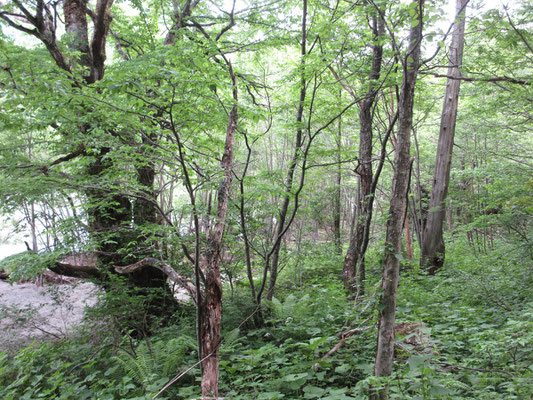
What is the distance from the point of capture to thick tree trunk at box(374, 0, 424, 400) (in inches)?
74.1

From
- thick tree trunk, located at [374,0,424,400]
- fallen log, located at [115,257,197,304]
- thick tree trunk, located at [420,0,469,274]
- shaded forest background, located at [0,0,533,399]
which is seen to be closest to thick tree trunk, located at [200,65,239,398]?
shaded forest background, located at [0,0,533,399]

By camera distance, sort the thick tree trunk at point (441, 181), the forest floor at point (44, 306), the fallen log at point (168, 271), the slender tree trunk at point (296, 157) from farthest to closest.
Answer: the forest floor at point (44, 306) < the thick tree trunk at point (441, 181) < the slender tree trunk at point (296, 157) < the fallen log at point (168, 271)

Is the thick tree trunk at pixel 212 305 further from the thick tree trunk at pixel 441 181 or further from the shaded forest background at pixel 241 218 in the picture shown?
the thick tree trunk at pixel 441 181

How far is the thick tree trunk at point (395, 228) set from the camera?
188cm

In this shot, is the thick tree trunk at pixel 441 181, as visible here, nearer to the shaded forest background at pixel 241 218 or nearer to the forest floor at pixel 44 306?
the shaded forest background at pixel 241 218

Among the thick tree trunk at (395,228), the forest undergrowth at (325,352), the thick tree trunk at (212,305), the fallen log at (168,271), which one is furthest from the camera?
the fallen log at (168,271)

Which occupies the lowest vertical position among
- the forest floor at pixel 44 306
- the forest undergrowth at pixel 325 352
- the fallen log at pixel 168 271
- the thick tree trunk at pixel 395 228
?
the forest floor at pixel 44 306

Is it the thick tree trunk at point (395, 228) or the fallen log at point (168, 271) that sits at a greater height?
the thick tree trunk at point (395, 228)

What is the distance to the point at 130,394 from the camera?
3.23m

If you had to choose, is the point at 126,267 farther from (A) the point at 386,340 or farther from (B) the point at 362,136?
(B) the point at 362,136

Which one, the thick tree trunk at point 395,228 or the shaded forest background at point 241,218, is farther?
the shaded forest background at point 241,218

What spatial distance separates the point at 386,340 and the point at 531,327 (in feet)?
4.45

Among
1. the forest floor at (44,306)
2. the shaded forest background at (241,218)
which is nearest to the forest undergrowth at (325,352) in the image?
the shaded forest background at (241,218)

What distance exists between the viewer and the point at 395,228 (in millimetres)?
1942
